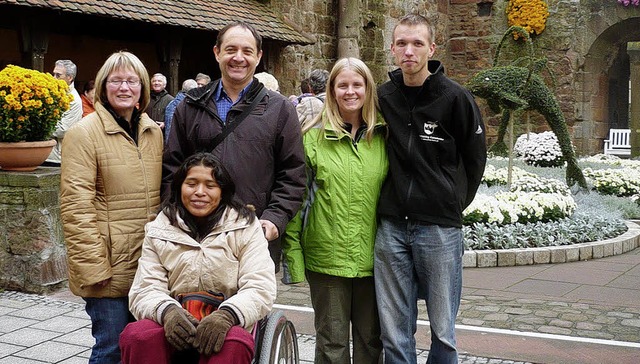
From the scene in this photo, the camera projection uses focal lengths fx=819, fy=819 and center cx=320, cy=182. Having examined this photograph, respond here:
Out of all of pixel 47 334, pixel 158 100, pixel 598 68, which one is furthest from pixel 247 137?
pixel 598 68

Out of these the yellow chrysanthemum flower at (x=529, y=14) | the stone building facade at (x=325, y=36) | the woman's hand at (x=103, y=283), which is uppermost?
the yellow chrysanthemum flower at (x=529, y=14)

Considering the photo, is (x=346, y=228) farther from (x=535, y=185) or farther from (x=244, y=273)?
(x=535, y=185)

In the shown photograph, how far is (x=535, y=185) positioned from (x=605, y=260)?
7.08 ft

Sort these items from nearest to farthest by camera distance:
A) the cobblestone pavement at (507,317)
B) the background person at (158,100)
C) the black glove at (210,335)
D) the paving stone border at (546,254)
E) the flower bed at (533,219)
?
1. the black glove at (210,335)
2. the cobblestone pavement at (507,317)
3. the paving stone border at (546,254)
4. the flower bed at (533,219)
5. the background person at (158,100)

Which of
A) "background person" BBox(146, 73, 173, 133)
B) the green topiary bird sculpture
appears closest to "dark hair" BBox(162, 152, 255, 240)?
"background person" BBox(146, 73, 173, 133)

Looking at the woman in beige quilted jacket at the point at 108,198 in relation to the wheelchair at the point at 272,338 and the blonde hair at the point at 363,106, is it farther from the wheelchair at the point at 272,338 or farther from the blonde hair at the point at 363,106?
the blonde hair at the point at 363,106

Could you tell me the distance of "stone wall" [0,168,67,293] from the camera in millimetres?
5898

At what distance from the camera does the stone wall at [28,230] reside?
5.90m

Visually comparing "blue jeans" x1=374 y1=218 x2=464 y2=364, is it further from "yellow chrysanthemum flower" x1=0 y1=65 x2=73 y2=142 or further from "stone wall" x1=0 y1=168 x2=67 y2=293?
"yellow chrysanthemum flower" x1=0 y1=65 x2=73 y2=142

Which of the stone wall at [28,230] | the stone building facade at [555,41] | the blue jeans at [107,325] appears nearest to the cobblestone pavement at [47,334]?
the stone wall at [28,230]

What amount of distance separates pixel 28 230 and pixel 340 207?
350cm

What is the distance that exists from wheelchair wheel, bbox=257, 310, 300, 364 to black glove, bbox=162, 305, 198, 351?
0.31 m

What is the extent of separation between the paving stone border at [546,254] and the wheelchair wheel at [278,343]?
3.72m

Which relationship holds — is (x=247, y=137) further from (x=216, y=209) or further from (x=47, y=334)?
(x=47, y=334)
